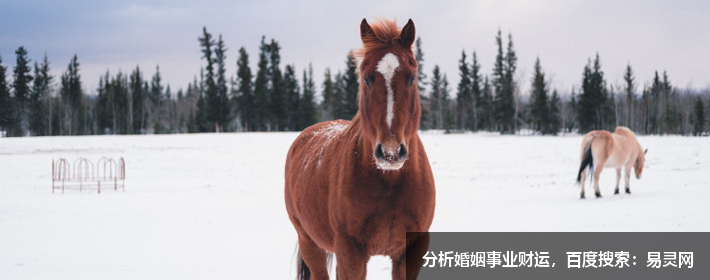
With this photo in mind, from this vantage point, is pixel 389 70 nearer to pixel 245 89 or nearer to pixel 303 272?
pixel 303 272

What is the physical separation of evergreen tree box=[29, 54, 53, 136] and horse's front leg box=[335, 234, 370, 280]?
6876 centimetres

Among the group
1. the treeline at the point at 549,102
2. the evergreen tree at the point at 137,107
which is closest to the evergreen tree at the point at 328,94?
the treeline at the point at 549,102

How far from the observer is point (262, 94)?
5494 centimetres

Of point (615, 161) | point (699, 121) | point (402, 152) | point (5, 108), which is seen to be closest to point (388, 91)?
point (402, 152)

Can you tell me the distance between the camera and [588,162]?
10969mm

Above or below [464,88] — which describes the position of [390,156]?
below

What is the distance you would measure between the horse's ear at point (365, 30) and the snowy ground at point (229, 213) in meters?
3.00

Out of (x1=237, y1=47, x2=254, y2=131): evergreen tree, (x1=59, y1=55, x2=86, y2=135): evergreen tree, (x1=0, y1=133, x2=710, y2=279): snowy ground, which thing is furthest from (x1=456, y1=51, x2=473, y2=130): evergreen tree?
(x1=59, y1=55, x2=86, y2=135): evergreen tree

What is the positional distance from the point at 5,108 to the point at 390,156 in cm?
6893

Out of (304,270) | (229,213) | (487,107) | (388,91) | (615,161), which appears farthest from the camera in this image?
(487,107)

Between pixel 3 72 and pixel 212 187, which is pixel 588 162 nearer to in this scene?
pixel 212 187

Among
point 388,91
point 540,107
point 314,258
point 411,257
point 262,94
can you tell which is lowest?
point 314,258

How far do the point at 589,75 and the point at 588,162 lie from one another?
165ft

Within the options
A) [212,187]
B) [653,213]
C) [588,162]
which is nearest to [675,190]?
[588,162]
